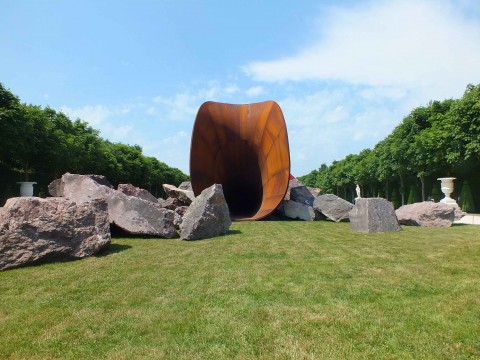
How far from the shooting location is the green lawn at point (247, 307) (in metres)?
2.94

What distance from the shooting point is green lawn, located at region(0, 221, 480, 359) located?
2939 millimetres

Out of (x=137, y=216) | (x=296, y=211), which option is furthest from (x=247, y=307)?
(x=296, y=211)

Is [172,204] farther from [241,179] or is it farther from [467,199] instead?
[467,199]

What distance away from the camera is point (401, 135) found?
102ft

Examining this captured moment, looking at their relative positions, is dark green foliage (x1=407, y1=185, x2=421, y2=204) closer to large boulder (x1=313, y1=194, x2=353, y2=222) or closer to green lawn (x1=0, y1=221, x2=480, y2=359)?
large boulder (x1=313, y1=194, x2=353, y2=222)

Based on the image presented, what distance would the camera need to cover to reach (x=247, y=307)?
384 cm

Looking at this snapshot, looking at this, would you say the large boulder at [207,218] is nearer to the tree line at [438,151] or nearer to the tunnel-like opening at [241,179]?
the tunnel-like opening at [241,179]

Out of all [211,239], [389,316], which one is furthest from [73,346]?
[211,239]

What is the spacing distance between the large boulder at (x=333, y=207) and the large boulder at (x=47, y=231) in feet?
33.4

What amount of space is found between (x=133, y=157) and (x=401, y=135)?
3486 centimetres

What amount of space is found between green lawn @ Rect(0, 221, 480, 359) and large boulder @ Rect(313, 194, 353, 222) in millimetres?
8368

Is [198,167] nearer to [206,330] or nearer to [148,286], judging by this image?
[148,286]

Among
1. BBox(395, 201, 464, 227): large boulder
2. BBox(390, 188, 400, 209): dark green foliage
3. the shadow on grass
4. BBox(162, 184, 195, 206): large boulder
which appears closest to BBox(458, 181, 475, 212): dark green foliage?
BBox(390, 188, 400, 209): dark green foliage

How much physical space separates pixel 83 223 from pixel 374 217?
304 inches
